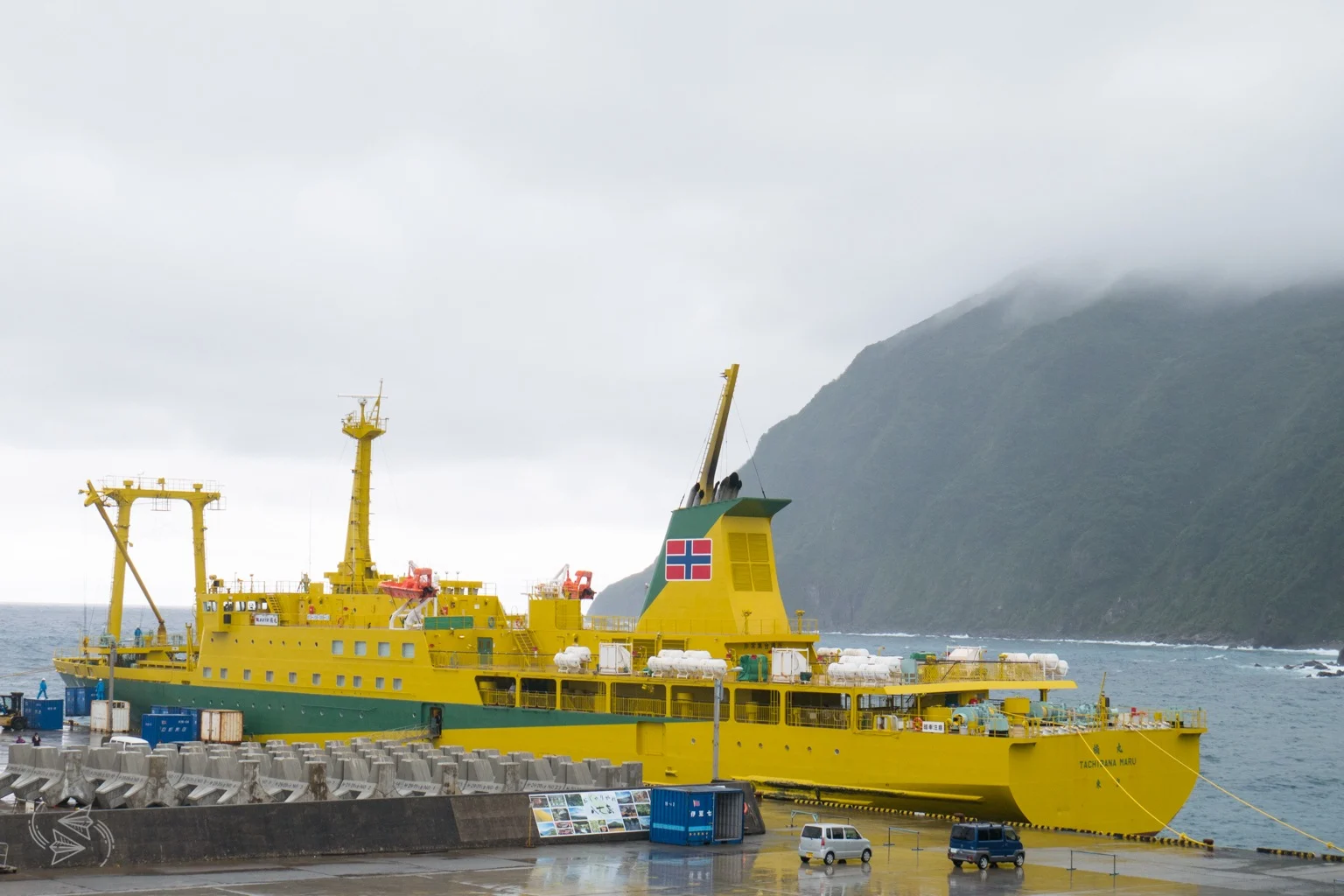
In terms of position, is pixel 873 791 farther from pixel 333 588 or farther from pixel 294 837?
pixel 333 588

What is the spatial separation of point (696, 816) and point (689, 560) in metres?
14.4

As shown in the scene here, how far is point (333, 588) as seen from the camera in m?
52.0

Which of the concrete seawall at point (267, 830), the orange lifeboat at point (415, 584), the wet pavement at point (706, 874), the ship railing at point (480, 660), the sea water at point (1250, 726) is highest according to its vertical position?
the orange lifeboat at point (415, 584)

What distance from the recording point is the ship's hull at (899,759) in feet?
111

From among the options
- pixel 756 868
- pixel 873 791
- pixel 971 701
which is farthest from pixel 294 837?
pixel 971 701

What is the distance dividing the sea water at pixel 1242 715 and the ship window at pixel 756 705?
2252 cm

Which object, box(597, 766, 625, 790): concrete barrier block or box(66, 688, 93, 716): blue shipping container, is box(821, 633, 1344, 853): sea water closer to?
box(597, 766, 625, 790): concrete barrier block

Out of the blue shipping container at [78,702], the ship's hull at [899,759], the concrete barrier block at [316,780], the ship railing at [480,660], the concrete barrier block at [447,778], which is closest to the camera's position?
the concrete barrier block at [316,780]

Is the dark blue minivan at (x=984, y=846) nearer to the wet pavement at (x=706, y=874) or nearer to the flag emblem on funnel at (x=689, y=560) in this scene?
the wet pavement at (x=706, y=874)

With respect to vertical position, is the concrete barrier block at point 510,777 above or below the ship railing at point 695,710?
below

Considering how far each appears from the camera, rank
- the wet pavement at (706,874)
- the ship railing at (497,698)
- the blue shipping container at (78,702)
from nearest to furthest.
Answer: the wet pavement at (706,874) < the ship railing at (497,698) < the blue shipping container at (78,702)

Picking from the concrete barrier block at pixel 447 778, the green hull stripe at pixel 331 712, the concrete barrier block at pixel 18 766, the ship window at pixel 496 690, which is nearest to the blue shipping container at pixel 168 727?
the green hull stripe at pixel 331 712

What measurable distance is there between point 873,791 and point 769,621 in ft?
24.2

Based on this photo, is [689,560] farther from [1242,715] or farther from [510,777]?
[1242,715]
